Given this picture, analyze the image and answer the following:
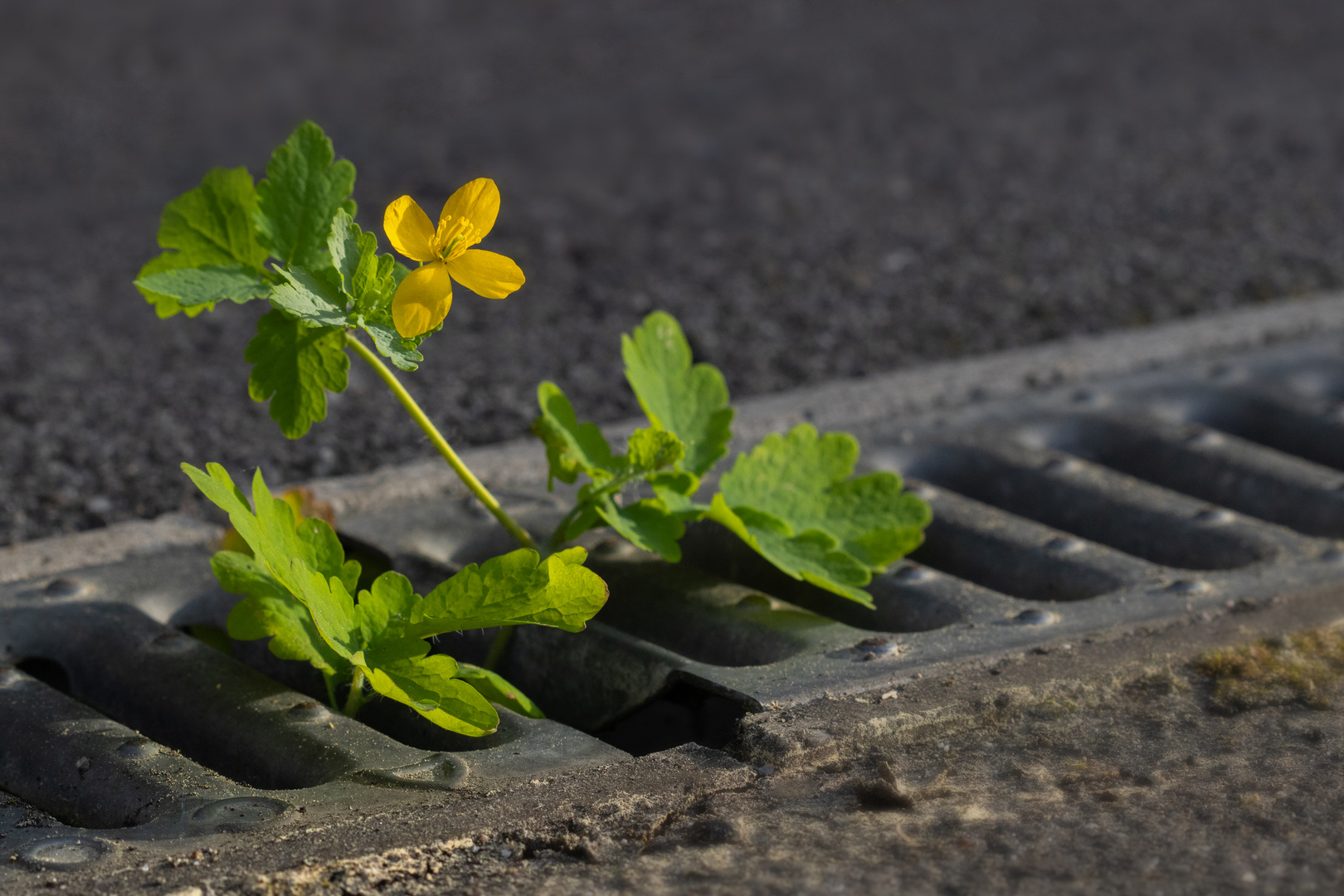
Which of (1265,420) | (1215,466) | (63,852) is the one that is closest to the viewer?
(63,852)

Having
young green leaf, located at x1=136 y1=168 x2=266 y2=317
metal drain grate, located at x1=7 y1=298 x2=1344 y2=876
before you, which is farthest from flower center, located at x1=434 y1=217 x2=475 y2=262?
metal drain grate, located at x1=7 y1=298 x2=1344 y2=876

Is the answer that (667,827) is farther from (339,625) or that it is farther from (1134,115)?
(1134,115)

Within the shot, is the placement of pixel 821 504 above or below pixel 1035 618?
above

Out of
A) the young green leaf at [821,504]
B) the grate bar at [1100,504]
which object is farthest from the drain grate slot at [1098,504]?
the young green leaf at [821,504]

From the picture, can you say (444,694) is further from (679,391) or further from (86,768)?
(679,391)

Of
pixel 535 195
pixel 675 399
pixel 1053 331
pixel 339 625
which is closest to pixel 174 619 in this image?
pixel 339 625

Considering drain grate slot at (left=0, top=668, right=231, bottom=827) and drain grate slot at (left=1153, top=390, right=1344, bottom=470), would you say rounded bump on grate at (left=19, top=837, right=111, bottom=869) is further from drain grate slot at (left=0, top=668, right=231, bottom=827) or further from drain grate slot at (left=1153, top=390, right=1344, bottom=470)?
drain grate slot at (left=1153, top=390, right=1344, bottom=470)

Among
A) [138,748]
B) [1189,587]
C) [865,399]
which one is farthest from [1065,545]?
[138,748]
